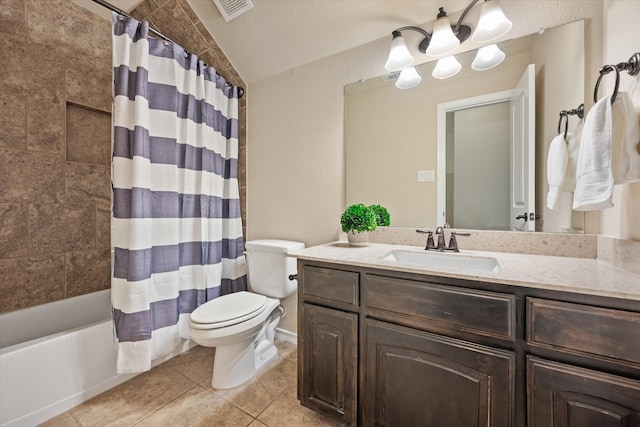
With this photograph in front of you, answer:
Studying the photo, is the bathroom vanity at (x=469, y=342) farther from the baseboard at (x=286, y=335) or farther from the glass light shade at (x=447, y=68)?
the glass light shade at (x=447, y=68)

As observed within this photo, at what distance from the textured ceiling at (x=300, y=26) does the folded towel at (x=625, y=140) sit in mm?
944

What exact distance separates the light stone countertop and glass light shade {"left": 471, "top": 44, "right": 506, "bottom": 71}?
3.30 feet

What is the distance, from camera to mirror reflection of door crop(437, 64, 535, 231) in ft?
4.18

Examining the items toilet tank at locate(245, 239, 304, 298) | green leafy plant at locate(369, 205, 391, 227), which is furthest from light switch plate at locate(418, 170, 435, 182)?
toilet tank at locate(245, 239, 304, 298)

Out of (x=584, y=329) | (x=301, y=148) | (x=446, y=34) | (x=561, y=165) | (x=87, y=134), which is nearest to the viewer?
(x=584, y=329)

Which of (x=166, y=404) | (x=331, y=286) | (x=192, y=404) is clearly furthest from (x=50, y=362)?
(x=331, y=286)

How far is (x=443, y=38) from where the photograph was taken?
4.51 ft

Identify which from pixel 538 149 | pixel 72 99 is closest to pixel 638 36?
pixel 538 149

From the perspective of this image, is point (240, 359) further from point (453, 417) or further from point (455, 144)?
point (455, 144)

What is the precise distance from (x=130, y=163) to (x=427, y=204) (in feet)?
5.69

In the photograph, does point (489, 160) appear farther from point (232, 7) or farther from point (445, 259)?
point (232, 7)

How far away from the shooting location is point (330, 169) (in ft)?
6.01

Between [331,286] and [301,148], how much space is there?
3.81ft

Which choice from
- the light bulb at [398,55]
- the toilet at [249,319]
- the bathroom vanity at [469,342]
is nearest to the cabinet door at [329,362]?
the bathroom vanity at [469,342]
